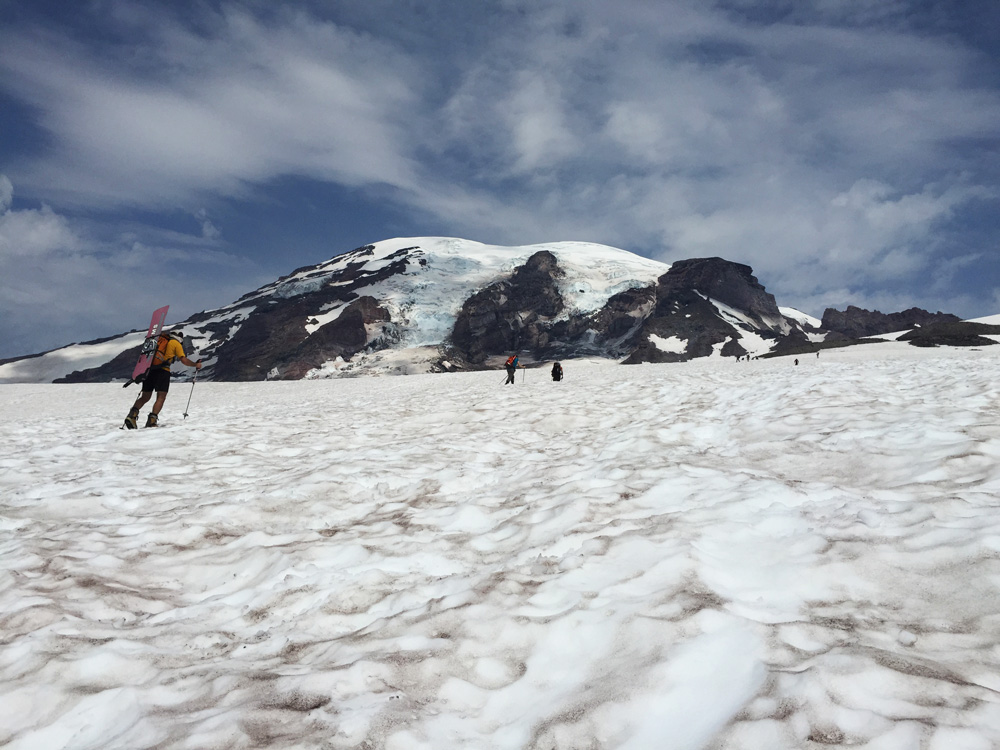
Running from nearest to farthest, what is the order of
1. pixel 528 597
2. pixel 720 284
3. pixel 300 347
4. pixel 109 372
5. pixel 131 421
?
pixel 528 597
pixel 131 421
pixel 109 372
pixel 300 347
pixel 720 284

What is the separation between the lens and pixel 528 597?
3420 millimetres

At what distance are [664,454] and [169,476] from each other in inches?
253

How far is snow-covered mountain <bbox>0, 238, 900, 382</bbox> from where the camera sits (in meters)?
100

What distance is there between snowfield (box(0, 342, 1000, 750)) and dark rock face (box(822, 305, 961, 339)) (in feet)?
377

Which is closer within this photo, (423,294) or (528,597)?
(528,597)

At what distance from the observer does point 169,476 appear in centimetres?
707

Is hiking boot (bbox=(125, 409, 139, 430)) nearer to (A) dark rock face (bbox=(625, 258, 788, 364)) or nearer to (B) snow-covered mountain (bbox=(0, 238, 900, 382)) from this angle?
(B) snow-covered mountain (bbox=(0, 238, 900, 382))

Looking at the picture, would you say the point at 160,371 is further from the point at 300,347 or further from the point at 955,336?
the point at 300,347

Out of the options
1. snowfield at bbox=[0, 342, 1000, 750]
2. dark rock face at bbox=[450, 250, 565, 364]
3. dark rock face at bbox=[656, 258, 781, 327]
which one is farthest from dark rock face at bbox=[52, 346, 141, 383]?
snowfield at bbox=[0, 342, 1000, 750]

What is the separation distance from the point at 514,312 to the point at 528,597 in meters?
110

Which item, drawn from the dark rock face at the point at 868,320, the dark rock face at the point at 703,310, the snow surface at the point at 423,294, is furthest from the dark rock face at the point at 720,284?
the dark rock face at the point at 868,320

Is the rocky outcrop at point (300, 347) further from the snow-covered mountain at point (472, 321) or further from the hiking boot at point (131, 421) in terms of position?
the hiking boot at point (131, 421)

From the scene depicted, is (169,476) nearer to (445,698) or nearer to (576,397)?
(445,698)

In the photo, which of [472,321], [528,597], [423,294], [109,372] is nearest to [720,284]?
[472,321]
